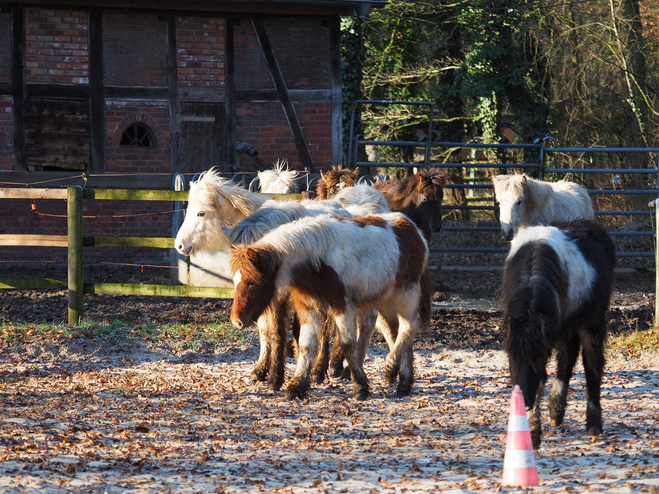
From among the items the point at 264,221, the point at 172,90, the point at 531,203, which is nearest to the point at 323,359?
the point at 264,221

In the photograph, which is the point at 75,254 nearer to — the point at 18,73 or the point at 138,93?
the point at 138,93

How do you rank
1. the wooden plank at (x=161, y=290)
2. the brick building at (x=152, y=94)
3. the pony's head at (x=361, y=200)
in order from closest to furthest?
the pony's head at (x=361, y=200) < the wooden plank at (x=161, y=290) < the brick building at (x=152, y=94)

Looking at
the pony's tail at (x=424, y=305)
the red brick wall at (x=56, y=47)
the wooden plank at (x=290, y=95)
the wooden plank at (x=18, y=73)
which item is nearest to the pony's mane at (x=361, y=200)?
the pony's tail at (x=424, y=305)

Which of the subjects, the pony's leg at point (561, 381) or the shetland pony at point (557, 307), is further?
the pony's leg at point (561, 381)

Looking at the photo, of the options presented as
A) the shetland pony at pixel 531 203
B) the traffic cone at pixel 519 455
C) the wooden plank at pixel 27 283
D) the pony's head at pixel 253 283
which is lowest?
the traffic cone at pixel 519 455

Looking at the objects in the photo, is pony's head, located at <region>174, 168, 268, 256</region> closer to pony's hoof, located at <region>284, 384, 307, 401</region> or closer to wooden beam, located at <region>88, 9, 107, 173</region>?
pony's hoof, located at <region>284, 384, 307, 401</region>

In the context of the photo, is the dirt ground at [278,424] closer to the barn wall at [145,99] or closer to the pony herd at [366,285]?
the pony herd at [366,285]

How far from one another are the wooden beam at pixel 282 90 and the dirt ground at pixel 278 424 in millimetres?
5134

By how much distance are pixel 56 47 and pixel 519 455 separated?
1159 cm

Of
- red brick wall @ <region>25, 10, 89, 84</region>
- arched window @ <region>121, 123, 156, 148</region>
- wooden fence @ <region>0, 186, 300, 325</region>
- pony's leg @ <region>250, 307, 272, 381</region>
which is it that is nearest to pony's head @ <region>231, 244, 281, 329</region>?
pony's leg @ <region>250, 307, 272, 381</region>

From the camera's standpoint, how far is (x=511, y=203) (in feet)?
33.3

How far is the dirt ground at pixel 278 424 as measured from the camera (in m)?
4.38

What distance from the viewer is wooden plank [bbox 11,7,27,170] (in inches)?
519

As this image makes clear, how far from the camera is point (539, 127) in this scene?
18656mm
